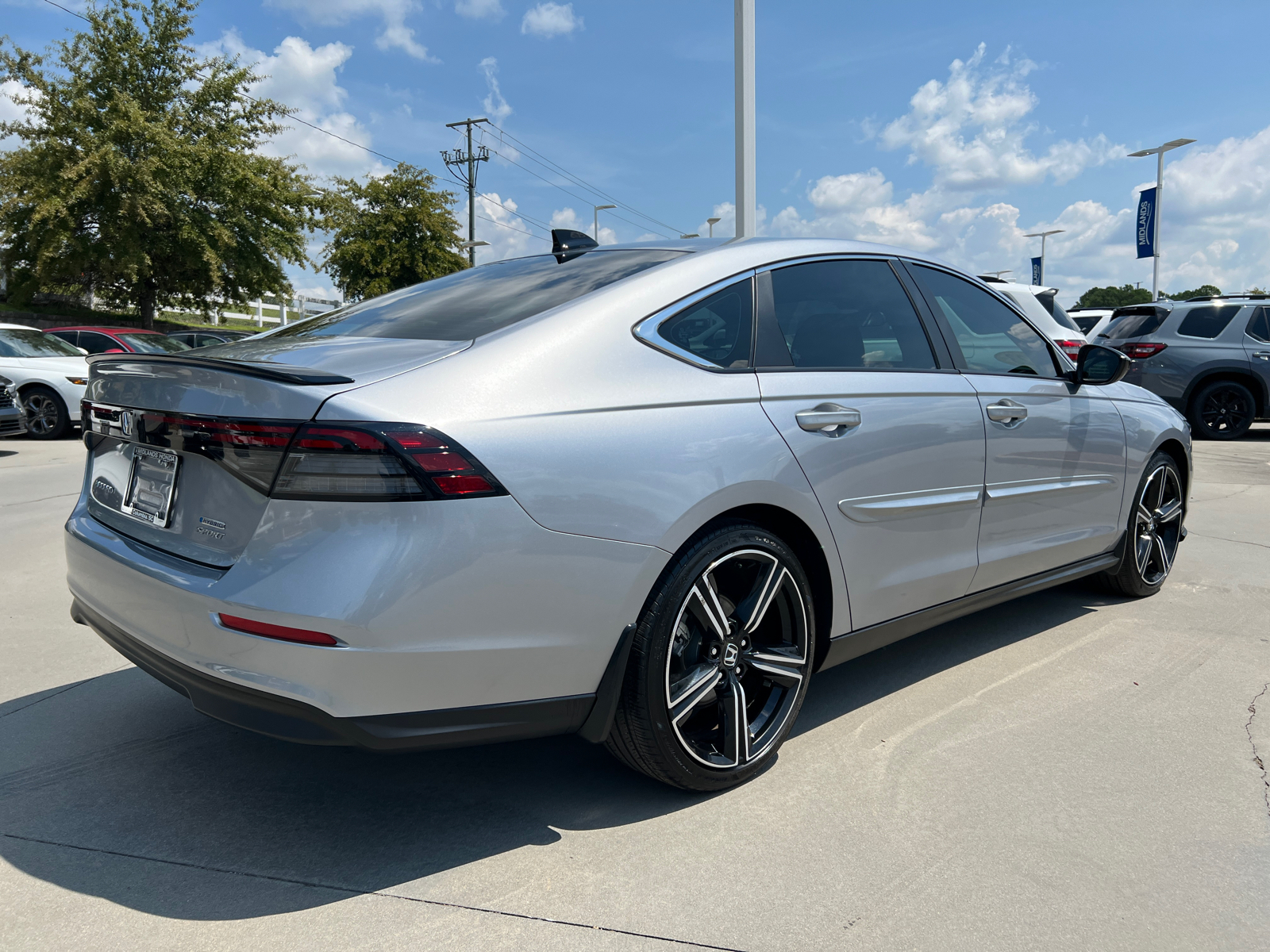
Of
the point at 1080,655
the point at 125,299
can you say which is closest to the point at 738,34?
the point at 1080,655

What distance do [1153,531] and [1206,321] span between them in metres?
10.1

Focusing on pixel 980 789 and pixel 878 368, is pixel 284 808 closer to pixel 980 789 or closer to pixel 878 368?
pixel 980 789

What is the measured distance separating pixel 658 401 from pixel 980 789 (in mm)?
1494

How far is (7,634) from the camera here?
13.8 feet

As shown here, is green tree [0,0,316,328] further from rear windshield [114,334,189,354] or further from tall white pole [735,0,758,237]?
tall white pole [735,0,758,237]

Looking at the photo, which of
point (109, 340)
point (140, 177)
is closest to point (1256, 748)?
point (109, 340)

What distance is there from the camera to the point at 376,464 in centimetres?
209

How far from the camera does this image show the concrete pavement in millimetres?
2166

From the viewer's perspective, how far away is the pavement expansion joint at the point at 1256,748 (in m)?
2.83

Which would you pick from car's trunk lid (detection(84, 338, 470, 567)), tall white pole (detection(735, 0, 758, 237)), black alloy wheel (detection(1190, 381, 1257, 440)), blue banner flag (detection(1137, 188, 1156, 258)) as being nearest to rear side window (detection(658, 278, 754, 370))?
car's trunk lid (detection(84, 338, 470, 567))

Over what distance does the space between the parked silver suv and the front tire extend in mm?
12255

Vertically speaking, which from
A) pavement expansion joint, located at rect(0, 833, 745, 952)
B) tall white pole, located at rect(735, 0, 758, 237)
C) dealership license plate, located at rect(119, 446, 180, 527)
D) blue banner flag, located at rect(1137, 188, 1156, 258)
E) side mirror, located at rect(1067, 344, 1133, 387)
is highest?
blue banner flag, located at rect(1137, 188, 1156, 258)

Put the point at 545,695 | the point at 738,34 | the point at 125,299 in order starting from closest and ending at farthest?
1. the point at 545,695
2. the point at 738,34
3. the point at 125,299

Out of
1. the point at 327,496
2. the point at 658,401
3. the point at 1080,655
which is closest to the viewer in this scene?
the point at 327,496
